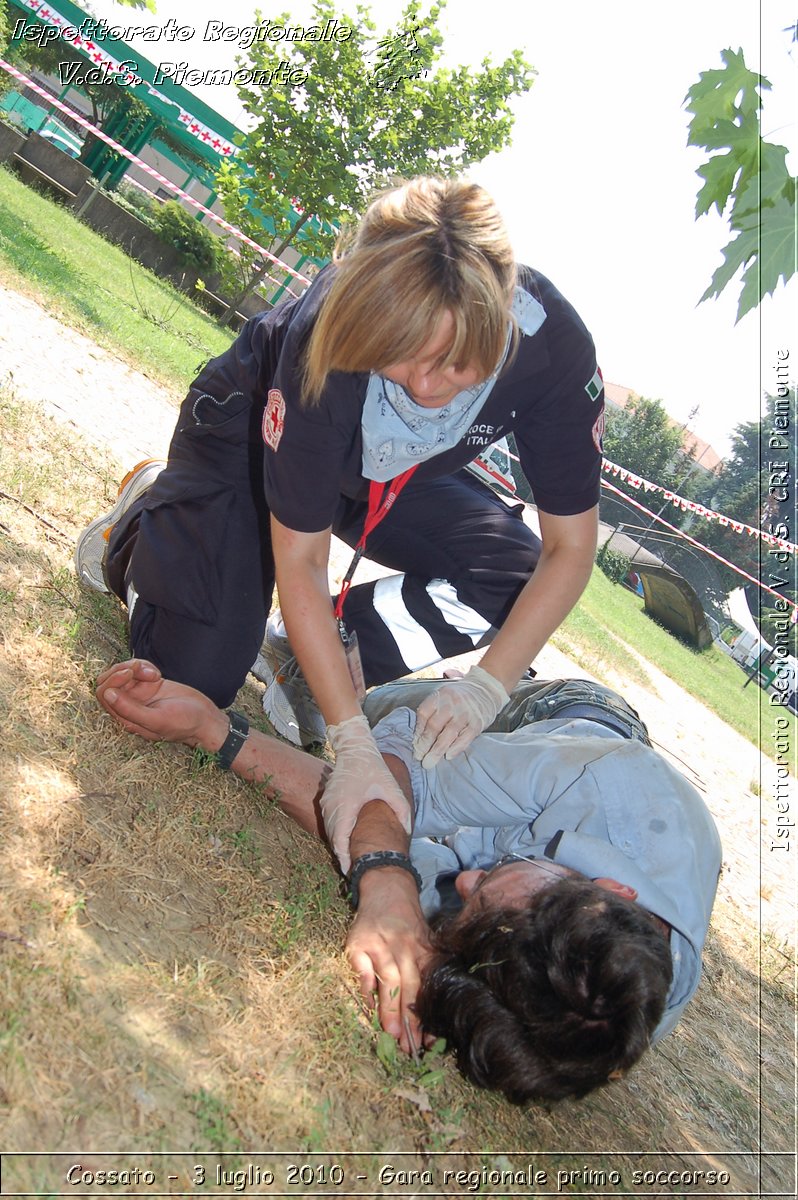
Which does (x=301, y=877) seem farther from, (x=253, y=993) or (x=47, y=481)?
(x=47, y=481)

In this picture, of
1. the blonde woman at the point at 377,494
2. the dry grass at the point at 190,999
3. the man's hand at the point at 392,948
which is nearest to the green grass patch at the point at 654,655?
the blonde woman at the point at 377,494

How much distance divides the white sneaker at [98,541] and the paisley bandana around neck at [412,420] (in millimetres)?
891

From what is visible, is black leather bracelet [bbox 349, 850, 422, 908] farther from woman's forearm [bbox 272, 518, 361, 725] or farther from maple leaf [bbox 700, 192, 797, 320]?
maple leaf [bbox 700, 192, 797, 320]

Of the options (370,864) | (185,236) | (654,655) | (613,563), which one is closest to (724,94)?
(370,864)

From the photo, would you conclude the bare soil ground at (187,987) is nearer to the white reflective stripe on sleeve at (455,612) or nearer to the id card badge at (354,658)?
the id card badge at (354,658)

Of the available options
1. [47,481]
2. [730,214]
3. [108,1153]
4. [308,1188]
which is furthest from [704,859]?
[47,481]

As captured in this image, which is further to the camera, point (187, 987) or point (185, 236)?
point (185, 236)

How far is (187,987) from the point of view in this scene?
5.08 feet

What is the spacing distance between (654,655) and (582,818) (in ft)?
31.6

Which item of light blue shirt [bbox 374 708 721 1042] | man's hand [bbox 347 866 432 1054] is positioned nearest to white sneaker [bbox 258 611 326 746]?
light blue shirt [bbox 374 708 721 1042]

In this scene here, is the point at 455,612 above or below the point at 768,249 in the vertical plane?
below

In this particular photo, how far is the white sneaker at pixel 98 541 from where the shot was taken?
2.81m

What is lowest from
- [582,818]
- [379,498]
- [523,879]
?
[523,879]

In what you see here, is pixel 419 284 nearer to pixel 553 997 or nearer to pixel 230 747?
pixel 230 747
